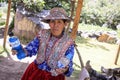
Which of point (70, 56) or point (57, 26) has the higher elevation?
point (57, 26)

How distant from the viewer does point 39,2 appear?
12688mm

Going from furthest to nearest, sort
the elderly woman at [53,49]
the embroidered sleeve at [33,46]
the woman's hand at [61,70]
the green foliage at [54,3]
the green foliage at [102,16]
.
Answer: the green foliage at [102,16] < the green foliage at [54,3] < the embroidered sleeve at [33,46] < the elderly woman at [53,49] < the woman's hand at [61,70]

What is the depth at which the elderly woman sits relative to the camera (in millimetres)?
2686

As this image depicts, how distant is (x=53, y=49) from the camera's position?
8.99 feet

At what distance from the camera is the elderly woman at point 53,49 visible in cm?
269

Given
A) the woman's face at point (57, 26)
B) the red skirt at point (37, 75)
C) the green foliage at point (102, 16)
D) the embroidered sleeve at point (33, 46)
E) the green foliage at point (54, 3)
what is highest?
the woman's face at point (57, 26)

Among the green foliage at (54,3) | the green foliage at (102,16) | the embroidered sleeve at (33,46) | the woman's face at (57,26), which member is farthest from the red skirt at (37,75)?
the green foliage at (102,16)

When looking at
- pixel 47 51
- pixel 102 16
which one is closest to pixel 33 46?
pixel 47 51

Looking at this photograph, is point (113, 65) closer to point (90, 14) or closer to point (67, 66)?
point (67, 66)

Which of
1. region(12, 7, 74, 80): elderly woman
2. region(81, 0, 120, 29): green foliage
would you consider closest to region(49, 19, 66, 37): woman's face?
region(12, 7, 74, 80): elderly woman

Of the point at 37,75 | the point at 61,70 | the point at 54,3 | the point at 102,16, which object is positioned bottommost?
the point at 102,16

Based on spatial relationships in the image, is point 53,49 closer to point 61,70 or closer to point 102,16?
point 61,70

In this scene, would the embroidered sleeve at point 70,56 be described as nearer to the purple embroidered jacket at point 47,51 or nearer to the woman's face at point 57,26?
the purple embroidered jacket at point 47,51

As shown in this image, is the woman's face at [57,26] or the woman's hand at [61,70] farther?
the woman's face at [57,26]
